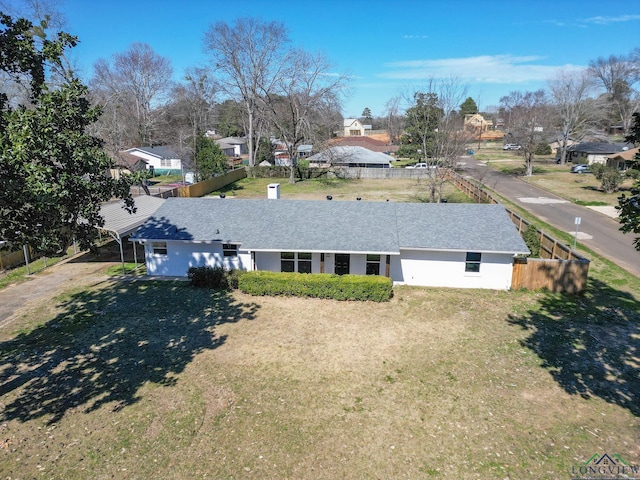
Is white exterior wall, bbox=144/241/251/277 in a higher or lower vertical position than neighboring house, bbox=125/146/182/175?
lower

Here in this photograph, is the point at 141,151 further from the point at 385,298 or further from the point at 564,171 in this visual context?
the point at 564,171

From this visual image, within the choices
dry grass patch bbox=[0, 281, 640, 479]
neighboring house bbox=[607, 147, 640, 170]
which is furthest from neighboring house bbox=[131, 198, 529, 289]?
neighboring house bbox=[607, 147, 640, 170]

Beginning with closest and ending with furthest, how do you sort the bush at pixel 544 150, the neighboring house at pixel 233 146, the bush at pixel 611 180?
the bush at pixel 611 180
the bush at pixel 544 150
the neighboring house at pixel 233 146

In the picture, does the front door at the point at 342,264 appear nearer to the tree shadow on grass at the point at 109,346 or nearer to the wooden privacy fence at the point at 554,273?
the tree shadow on grass at the point at 109,346

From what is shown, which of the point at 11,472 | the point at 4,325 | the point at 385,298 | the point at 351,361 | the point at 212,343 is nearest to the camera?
the point at 11,472

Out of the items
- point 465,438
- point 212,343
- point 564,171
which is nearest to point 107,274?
point 212,343

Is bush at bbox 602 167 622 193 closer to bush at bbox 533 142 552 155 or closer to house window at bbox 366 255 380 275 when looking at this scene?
house window at bbox 366 255 380 275

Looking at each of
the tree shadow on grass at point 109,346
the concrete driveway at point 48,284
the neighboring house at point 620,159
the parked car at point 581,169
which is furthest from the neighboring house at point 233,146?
the tree shadow on grass at point 109,346
